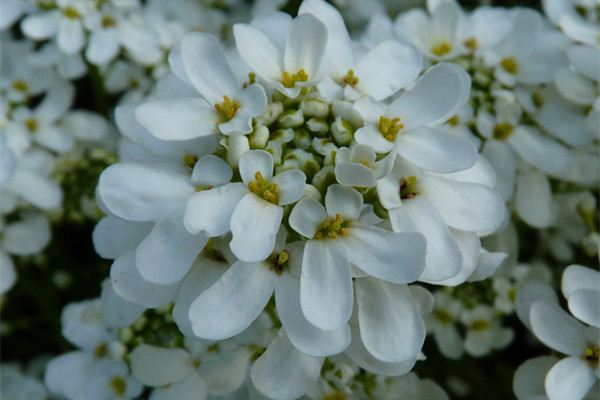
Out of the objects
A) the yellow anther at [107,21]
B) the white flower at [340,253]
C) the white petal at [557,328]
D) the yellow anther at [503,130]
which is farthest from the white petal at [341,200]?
the yellow anther at [107,21]

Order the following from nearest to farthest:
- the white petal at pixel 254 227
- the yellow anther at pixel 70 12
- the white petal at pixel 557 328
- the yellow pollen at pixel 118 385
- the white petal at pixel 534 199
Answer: the white petal at pixel 254 227 → the white petal at pixel 557 328 → the yellow pollen at pixel 118 385 → the white petal at pixel 534 199 → the yellow anther at pixel 70 12

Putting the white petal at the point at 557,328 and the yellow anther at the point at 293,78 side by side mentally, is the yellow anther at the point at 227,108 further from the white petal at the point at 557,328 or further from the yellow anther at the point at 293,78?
the white petal at the point at 557,328

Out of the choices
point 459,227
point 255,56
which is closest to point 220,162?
point 255,56

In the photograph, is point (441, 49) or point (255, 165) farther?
point (441, 49)

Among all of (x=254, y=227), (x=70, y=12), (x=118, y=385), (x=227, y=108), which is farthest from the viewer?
(x=70, y=12)

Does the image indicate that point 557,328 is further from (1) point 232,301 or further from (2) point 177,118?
(2) point 177,118

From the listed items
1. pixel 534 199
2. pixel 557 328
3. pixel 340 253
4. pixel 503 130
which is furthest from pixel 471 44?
pixel 340 253
